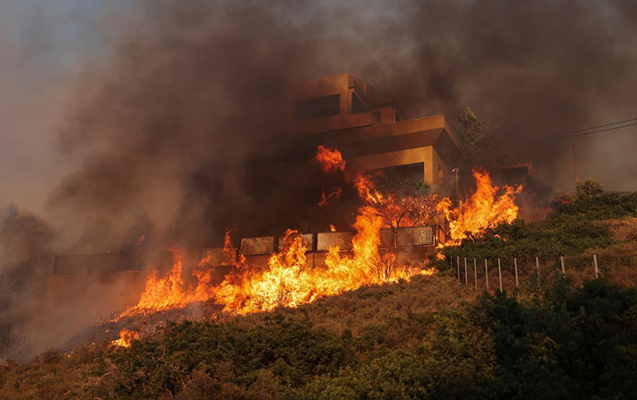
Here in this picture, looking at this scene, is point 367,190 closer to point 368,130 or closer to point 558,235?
point 368,130

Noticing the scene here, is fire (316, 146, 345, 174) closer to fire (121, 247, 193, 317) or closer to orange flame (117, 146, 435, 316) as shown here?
orange flame (117, 146, 435, 316)

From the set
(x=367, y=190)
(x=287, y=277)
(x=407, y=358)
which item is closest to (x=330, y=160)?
(x=367, y=190)

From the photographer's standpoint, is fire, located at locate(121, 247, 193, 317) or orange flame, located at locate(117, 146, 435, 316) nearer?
orange flame, located at locate(117, 146, 435, 316)

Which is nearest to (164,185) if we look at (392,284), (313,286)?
(313,286)

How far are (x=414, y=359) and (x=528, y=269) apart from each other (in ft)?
41.7

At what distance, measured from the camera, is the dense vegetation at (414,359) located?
26.7 ft

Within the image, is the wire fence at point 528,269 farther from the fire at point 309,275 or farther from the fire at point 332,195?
the fire at point 332,195

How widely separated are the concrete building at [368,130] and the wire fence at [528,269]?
66.2 ft

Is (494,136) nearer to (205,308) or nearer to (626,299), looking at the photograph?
Result: (205,308)

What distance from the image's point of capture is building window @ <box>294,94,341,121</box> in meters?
55.3

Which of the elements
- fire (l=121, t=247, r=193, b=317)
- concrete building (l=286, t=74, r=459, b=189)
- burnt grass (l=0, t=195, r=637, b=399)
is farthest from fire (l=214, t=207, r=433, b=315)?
concrete building (l=286, t=74, r=459, b=189)

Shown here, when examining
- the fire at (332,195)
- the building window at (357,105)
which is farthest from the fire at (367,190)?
the building window at (357,105)

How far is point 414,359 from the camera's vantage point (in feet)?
33.3

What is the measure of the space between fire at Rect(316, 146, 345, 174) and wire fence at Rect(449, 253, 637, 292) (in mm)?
22004
